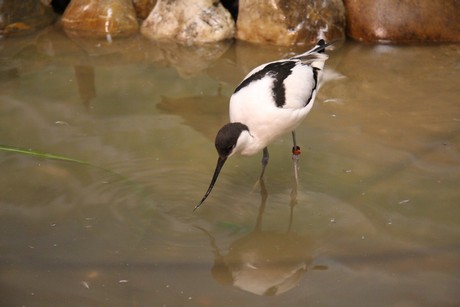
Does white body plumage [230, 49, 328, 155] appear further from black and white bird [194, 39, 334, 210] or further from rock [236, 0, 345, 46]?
rock [236, 0, 345, 46]

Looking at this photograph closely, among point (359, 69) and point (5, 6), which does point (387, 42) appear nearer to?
point (359, 69)

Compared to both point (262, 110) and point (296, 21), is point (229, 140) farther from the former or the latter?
point (296, 21)


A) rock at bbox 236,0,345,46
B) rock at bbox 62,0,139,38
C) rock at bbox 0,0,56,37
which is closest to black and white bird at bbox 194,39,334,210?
rock at bbox 236,0,345,46

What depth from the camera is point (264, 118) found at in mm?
4535

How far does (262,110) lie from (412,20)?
3568mm

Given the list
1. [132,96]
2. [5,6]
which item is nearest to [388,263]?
[132,96]

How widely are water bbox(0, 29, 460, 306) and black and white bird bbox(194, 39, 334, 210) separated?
39 centimetres

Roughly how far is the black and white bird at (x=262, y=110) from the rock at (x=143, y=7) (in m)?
3.64

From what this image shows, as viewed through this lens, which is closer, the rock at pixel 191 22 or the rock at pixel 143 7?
the rock at pixel 191 22

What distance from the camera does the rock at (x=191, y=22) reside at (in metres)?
7.60

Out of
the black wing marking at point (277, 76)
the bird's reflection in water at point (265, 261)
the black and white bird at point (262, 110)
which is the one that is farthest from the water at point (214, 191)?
the black wing marking at point (277, 76)

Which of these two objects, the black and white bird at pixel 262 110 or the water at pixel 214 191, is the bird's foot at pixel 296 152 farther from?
the water at pixel 214 191

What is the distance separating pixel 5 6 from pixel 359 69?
4194 mm

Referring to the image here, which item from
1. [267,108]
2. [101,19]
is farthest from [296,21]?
[267,108]
